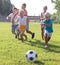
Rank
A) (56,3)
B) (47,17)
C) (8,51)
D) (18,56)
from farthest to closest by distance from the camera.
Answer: (56,3)
(47,17)
(8,51)
(18,56)

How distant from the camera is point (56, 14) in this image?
91000 mm

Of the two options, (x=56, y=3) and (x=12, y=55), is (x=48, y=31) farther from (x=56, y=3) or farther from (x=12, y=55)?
(x=56, y=3)

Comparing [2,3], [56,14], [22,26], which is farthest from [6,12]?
[22,26]

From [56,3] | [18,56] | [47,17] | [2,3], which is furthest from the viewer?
[2,3]

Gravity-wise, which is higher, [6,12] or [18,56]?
[18,56]

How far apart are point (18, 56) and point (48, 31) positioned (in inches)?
123

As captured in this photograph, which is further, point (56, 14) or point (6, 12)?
point (6, 12)

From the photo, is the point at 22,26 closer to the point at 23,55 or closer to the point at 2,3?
the point at 23,55

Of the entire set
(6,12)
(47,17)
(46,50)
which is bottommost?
(6,12)

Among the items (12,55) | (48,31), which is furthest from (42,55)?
(48,31)

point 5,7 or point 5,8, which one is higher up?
point 5,7

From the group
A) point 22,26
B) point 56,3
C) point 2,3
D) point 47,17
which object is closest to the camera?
point 47,17

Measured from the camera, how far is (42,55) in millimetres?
12688

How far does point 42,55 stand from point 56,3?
237 ft
